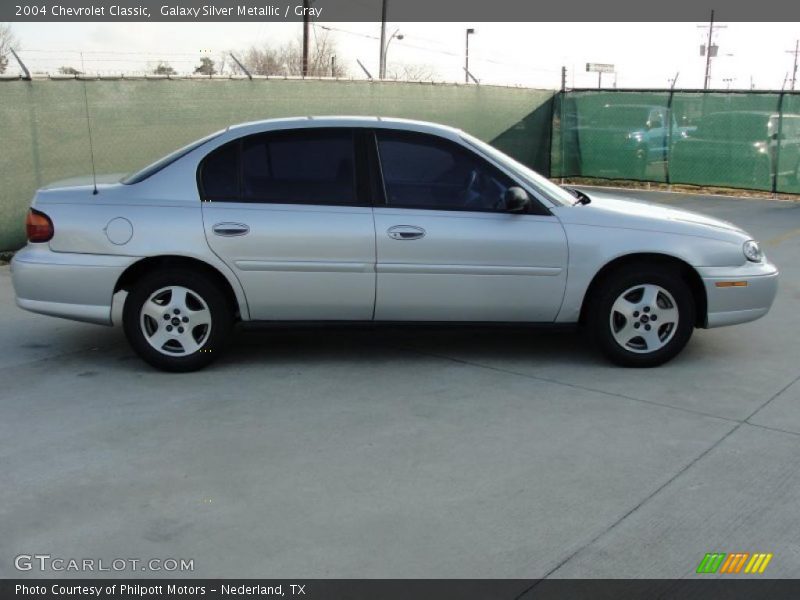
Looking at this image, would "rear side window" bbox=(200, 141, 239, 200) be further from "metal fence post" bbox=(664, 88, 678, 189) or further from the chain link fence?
"metal fence post" bbox=(664, 88, 678, 189)

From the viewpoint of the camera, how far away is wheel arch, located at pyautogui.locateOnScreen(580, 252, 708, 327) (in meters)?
5.76

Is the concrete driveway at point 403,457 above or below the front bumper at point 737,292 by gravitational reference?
below

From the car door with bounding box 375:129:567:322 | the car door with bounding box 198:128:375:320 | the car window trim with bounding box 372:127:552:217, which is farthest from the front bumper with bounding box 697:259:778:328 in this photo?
the car door with bounding box 198:128:375:320

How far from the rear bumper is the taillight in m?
0.05

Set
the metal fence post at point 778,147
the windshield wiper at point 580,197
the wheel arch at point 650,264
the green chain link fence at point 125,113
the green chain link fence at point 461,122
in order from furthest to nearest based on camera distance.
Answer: the metal fence post at point 778,147 < the green chain link fence at point 461,122 < the green chain link fence at point 125,113 < the windshield wiper at point 580,197 < the wheel arch at point 650,264

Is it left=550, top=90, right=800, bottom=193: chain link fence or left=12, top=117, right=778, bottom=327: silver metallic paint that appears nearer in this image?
left=12, top=117, right=778, bottom=327: silver metallic paint

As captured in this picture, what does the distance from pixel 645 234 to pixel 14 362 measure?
4199 millimetres

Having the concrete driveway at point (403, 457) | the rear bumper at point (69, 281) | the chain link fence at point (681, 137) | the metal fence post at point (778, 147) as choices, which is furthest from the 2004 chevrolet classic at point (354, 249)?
the chain link fence at point (681, 137)

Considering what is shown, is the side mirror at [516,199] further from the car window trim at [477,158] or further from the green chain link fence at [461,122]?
the green chain link fence at [461,122]

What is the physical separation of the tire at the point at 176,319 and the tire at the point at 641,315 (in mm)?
2383

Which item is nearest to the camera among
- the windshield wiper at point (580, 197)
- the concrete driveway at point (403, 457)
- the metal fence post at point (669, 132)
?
the concrete driveway at point (403, 457)

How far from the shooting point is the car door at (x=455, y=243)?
5605mm

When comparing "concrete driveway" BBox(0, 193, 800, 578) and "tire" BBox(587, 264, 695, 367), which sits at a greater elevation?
"tire" BBox(587, 264, 695, 367)

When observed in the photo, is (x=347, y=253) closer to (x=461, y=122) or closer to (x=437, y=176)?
(x=437, y=176)
